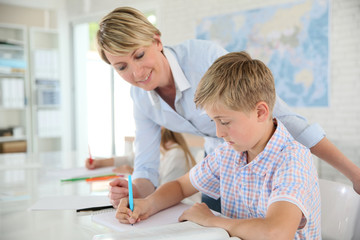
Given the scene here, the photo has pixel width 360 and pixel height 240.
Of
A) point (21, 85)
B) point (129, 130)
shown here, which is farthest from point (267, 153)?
point (129, 130)

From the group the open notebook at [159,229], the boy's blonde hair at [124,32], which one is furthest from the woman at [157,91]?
the open notebook at [159,229]

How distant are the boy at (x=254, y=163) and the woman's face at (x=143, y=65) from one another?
27 centimetres

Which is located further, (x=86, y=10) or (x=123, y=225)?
(x=86, y=10)

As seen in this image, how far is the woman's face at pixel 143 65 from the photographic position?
1103 mm

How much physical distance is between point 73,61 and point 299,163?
214 inches

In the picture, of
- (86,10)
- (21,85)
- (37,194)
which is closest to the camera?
(37,194)

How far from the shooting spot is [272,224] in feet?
2.41

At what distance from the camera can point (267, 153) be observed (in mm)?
890

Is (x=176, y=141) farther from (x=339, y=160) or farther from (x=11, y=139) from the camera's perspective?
(x=11, y=139)

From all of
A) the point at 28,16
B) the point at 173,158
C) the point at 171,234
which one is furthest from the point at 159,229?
the point at 28,16

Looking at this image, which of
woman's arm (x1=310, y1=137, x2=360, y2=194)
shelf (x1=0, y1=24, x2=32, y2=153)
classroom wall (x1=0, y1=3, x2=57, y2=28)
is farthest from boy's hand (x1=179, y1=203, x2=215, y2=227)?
classroom wall (x1=0, y1=3, x2=57, y2=28)

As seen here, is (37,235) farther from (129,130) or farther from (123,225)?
(129,130)

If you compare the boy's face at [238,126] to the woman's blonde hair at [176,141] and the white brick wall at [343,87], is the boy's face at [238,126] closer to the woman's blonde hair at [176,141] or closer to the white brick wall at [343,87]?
the woman's blonde hair at [176,141]

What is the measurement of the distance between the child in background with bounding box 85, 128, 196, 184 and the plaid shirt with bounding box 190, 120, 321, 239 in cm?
66
